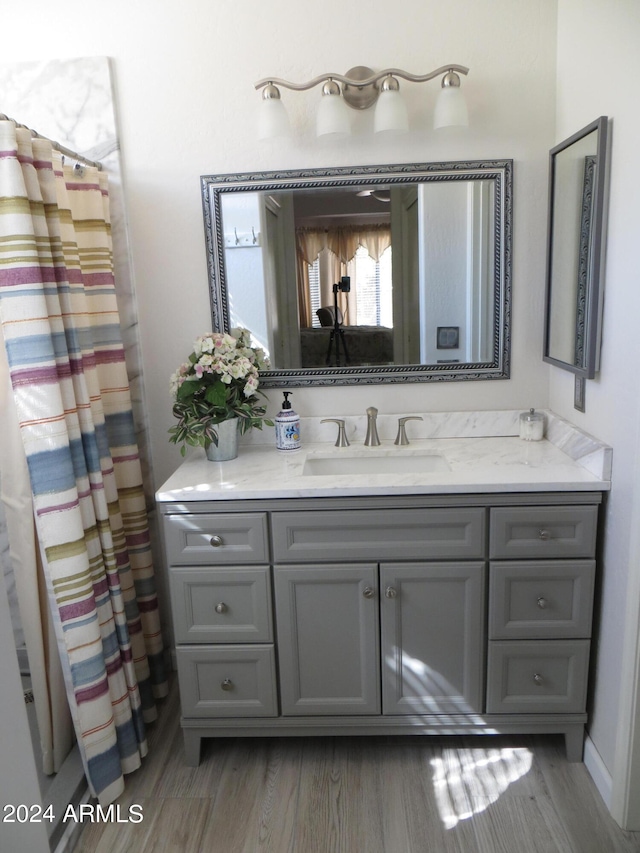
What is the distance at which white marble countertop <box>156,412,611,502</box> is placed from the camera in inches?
69.5

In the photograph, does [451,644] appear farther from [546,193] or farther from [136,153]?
[136,153]

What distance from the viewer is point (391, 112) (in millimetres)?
1949

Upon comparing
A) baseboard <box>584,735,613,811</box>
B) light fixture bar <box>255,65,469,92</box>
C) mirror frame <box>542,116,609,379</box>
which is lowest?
baseboard <box>584,735,613,811</box>

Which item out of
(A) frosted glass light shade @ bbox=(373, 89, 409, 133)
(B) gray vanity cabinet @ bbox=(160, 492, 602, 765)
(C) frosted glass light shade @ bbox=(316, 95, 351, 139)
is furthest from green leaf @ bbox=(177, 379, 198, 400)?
(A) frosted glass light shade @ bbox=(373, 89, 409, 133)

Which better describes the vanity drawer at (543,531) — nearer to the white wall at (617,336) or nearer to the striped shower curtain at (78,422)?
the white wall at (617,336)

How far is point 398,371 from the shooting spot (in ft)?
7.38

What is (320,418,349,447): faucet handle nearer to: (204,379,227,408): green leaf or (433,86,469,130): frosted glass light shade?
(204,379,227,408): green leaf

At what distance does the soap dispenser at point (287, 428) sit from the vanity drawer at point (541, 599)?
2.59 feet

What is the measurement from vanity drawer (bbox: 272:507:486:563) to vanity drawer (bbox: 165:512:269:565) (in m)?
0.05

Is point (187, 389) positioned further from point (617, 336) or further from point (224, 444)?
point (617, 336)

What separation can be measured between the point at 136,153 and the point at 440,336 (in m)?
1.23

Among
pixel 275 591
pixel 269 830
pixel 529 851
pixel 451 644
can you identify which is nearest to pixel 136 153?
pixel 275 591

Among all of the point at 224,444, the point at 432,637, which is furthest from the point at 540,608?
the point at 224,444

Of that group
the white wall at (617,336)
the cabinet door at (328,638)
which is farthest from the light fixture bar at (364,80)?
the cabinet door at (328,638)
